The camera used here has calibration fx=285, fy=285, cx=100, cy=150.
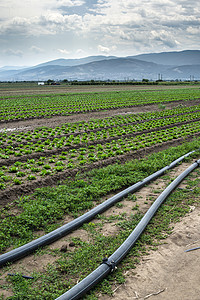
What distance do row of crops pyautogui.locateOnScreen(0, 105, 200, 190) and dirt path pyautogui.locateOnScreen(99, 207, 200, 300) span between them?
517 centimetres

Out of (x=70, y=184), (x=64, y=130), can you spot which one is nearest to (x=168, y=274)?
(x=70, y=184)

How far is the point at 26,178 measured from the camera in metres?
9.52

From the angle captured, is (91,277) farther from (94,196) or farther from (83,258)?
(94,196)

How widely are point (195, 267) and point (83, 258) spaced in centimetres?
204

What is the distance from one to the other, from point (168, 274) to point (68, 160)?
7.39 meters

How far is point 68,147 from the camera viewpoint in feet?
45.4

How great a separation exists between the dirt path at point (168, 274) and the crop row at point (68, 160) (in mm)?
5165

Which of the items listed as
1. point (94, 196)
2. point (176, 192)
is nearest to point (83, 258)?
point (94, 196)

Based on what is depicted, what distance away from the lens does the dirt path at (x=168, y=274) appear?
4480 millimetres

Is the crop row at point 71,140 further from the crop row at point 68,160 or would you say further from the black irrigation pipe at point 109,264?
the black irrigation pipe at point 109,264

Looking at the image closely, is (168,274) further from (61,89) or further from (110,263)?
(61,89)

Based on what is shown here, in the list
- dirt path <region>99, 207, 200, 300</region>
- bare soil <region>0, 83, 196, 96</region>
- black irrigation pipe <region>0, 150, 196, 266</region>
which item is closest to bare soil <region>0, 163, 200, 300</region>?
dirt path <region>99, 207, 200, 300</region>

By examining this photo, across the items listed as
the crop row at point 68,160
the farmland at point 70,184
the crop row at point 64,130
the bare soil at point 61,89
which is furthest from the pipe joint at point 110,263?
the bare soil at point 61,89

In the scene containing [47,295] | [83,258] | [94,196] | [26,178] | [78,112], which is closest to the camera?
[47,295]
